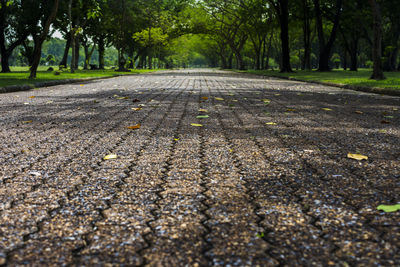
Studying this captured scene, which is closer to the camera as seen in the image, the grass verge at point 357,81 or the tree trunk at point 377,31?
the grass verge at point 357,81

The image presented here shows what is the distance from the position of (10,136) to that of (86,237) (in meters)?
2.84

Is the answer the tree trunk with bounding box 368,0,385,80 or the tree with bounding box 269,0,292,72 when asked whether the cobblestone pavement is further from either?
the tree with bounding box 269,0,292,72

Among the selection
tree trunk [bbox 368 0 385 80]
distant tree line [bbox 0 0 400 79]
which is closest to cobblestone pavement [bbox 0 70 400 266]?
tree trunk [bbox 368 0 385 80]

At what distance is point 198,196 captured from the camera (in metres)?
2.28

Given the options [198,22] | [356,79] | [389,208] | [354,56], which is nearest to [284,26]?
[356,79]

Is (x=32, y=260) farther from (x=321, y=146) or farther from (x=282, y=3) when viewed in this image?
(x=282, y=3)

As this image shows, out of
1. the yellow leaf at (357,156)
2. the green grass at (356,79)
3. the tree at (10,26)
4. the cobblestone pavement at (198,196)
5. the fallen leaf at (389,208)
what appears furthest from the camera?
the tree at (10,26)

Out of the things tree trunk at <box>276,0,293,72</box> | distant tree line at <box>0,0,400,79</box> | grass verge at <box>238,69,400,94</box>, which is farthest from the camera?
distant tree line at <box>0,0,400,79</box>

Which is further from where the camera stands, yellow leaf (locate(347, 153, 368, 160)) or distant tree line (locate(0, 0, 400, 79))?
distant tree line (locate(0, 0, 400, 79))

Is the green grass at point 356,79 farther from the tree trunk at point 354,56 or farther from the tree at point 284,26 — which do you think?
the tree trunk at point 354,56

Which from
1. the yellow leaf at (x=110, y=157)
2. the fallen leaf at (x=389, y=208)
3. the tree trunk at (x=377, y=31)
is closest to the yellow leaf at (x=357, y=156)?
the fallen leaf at (x=389, y=208)

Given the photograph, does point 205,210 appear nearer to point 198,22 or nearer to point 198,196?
point 198,196

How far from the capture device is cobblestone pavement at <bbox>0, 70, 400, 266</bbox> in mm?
1622

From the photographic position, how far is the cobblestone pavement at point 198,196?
162 cm
